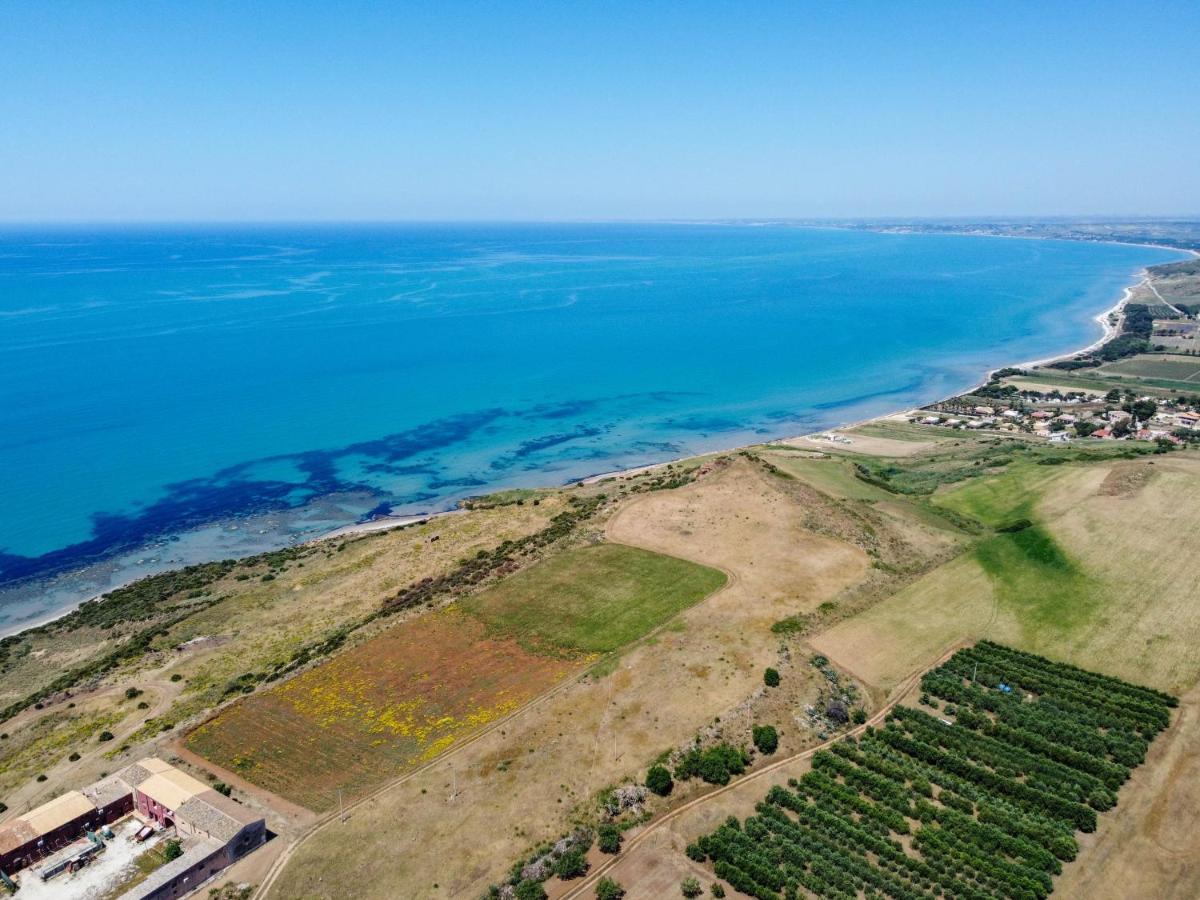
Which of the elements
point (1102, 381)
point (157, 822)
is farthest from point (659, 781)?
point (1102, 381)

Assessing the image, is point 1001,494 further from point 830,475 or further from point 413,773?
point 413,773

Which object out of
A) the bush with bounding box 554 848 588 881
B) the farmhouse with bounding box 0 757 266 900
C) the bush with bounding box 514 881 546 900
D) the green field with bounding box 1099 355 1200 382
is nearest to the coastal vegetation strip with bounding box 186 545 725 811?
the farmhouse with bounding box 0 757 266 900

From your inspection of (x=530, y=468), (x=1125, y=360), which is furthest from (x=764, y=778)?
(x=1125, y=360)

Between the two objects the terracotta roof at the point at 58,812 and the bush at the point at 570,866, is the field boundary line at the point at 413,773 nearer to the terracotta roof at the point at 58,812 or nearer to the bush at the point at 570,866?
the bush at the point at 570,866

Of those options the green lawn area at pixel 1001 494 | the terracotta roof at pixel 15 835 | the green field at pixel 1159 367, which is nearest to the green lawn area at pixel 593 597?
the terracotta roof at pixel 15 835

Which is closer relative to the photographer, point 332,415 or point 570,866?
point 570,866

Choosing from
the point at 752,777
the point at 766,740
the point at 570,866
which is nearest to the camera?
the point at 570,866
